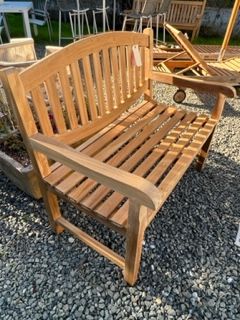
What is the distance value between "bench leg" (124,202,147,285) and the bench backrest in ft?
22.7

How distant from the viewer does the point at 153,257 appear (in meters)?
1.82

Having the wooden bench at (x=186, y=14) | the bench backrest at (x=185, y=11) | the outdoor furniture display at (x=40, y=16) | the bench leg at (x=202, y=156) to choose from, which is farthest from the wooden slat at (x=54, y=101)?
the bench backrest at (x=185, y=11)

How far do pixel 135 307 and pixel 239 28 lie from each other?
815 centimetres

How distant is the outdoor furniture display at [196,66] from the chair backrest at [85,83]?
141 cm

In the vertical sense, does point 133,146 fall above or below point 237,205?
above

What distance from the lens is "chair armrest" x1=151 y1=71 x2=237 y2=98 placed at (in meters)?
2.04

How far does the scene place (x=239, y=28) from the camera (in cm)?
746

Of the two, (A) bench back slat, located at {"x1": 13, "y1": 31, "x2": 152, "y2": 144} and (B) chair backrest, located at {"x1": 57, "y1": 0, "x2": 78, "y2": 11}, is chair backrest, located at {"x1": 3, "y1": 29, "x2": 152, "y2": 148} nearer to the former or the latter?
(A) bench back slat, located at {"x1": 13, "y1": 31, "x2": 152, "y2": 144}

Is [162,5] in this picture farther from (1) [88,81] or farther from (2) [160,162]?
(2) [160,162]

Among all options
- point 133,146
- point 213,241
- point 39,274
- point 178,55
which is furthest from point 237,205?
point 178,55

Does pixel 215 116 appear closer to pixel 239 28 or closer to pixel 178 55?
pixel 178 55

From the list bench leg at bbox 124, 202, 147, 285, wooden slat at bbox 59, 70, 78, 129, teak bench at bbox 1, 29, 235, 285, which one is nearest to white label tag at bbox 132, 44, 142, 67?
teak bench at bbox 1, 29, 235, 285

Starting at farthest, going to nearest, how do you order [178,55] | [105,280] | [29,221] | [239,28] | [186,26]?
[239,28]
[186,26]
[178,55]
[29,221]
[105,280]

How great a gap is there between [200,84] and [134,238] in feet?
4.59
